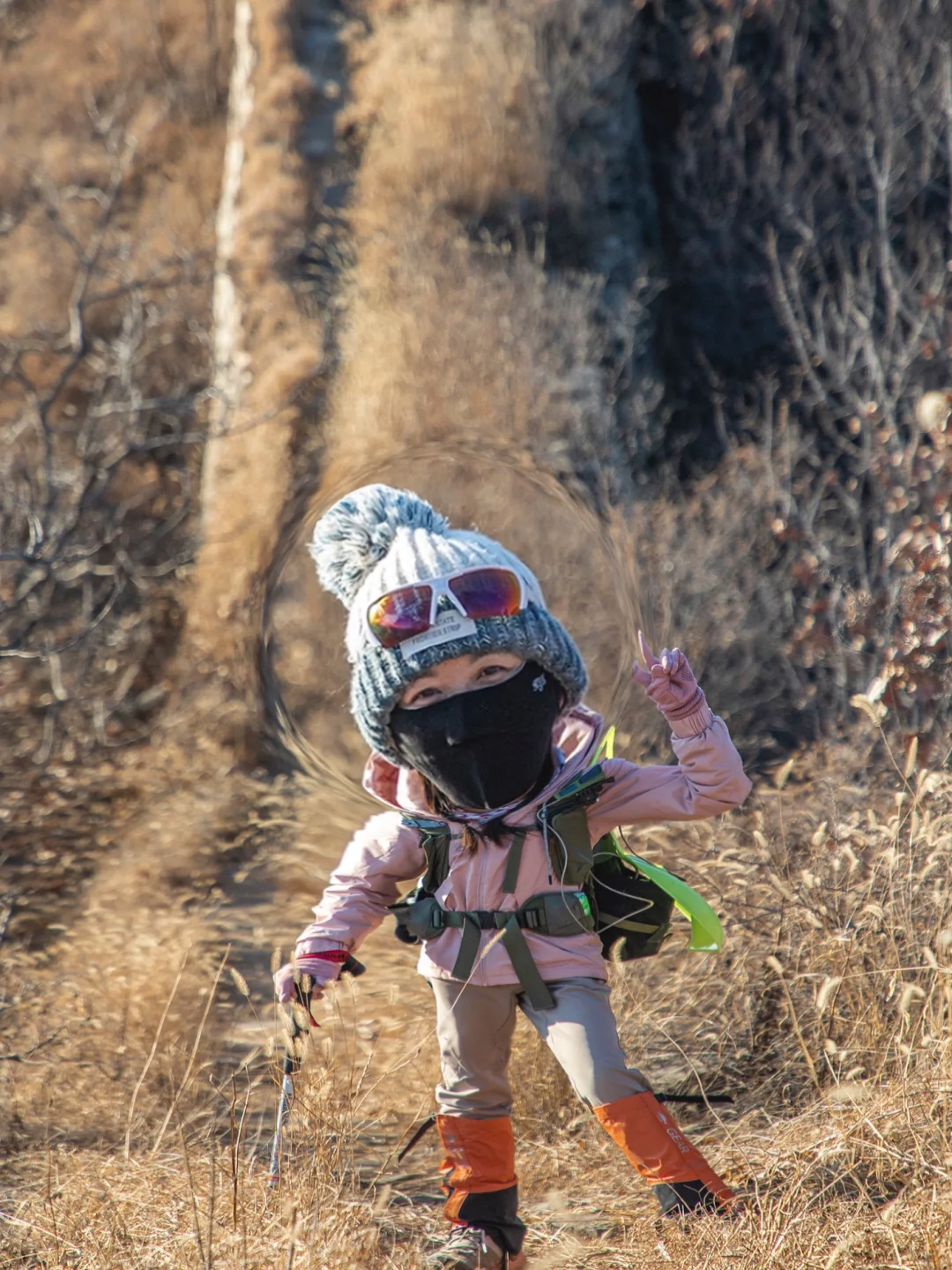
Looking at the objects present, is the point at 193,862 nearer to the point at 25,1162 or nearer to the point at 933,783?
the point at 25,1162

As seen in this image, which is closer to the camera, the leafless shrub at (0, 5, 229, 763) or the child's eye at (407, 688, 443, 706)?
the child's eye at (407, 688, 443, 706)

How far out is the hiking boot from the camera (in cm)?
251

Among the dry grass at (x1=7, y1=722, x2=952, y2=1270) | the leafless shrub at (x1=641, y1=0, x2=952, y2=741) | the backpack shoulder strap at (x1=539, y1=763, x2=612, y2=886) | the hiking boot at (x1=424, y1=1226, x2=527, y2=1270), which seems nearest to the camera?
the dry grass at (x1=7, y1=722, x2=952, y2=1270)

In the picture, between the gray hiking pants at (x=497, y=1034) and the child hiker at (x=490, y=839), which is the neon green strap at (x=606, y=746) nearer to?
the child hiker at (x=490, y=839)

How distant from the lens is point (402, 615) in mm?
2748

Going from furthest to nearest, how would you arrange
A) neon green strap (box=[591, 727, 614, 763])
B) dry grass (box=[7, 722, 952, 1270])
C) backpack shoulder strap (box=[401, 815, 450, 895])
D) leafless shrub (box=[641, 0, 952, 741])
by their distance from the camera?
leafless shrub (box=[641, 0, 952, 741]), neon green strap (box=[591, 727, 614, 763]), backpack shoulder strap (box=[401, 815, 450, 895]), dry grass (box=[7, 722, 952, 1270])

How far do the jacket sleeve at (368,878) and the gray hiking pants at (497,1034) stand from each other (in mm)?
215

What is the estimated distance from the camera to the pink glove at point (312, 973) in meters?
2.67

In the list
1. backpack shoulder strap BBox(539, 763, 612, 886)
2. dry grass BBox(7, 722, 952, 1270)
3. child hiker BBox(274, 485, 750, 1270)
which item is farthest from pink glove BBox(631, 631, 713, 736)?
dry grass BBox(7, 722, 952, 1270)

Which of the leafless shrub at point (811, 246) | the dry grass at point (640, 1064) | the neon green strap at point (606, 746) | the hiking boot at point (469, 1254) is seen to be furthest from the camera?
the leafless shrub at point (811, 246)

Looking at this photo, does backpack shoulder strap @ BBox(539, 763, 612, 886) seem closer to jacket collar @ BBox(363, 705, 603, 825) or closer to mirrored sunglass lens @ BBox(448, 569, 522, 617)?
jacket collar @ BBox(363, 705, 603, 825)

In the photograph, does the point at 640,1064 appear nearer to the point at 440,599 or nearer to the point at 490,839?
the point at 490,839

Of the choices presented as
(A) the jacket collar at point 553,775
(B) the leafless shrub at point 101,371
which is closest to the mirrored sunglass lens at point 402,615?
(A) the jacket collar at point 553,775

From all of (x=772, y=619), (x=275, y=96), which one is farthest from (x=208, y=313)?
(x=772, y=619)
